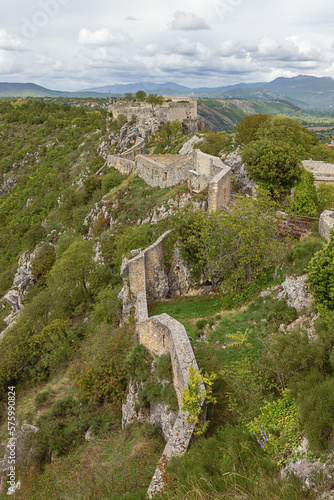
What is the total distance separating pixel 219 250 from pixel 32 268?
78.4ft

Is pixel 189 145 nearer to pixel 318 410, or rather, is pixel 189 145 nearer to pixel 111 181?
pixel 111 181

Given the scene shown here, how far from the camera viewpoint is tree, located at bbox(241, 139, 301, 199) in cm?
1648

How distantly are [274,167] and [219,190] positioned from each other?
10.8ft

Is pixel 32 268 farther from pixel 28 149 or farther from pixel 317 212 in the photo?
pixel 28 149

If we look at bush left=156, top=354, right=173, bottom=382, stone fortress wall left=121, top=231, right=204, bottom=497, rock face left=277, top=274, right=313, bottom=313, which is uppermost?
rock face left=277, top=274, right=313, bottom=313

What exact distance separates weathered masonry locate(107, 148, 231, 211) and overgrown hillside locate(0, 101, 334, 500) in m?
0.88

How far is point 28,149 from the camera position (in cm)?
5806

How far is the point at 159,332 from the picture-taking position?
34.1 feet

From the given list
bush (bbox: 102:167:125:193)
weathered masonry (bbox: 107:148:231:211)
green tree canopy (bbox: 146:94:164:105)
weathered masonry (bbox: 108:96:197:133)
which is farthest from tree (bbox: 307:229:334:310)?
green tree canopy (bbox: 146:94:164:105)

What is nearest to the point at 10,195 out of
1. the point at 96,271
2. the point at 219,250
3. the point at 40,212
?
the point at 40,212

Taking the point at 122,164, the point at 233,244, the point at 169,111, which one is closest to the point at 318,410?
the point at 233,244

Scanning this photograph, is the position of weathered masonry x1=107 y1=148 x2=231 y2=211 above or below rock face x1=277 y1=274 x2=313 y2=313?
above

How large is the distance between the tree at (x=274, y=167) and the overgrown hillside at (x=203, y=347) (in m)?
0.09

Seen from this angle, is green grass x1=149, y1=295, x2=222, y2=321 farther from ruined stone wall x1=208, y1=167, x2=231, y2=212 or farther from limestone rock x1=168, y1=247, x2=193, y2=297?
ruined stone wall x1=208, y1=167, x2=231, y2=212
